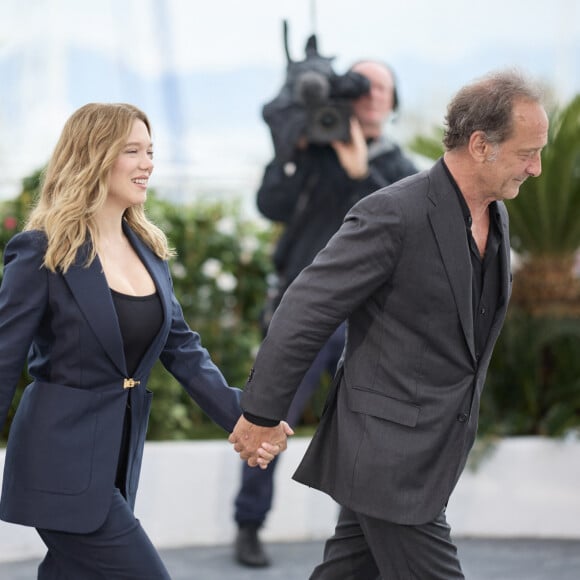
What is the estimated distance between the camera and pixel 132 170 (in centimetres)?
307

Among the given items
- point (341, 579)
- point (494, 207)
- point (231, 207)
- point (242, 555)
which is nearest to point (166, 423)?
point (242, 555)

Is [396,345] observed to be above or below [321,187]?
below

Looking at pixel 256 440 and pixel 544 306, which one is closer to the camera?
pixel 256 440

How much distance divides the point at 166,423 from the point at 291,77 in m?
1.93

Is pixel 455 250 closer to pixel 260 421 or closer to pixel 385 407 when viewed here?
pixel 385 407

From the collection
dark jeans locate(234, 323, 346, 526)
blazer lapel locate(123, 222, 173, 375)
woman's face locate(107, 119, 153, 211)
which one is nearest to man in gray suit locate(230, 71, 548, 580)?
blazer lapel locate(123, 222, 173, 375)

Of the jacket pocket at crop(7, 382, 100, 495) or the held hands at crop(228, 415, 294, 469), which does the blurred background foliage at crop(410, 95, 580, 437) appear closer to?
the held hands at crop(228, 415, 294, 469)

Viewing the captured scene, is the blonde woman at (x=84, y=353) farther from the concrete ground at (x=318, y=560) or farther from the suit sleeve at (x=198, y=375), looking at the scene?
the concrete ground at (x=318, y=560)

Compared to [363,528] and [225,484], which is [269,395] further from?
[225,484]

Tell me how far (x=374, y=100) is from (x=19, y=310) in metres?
2.36

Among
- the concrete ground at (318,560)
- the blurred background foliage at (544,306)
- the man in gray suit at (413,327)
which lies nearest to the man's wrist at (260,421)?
the man in gray suit at (413,327)

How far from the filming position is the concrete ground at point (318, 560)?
4.82 m

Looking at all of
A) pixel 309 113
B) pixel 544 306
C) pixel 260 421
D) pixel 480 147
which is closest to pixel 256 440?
pixel 260 421

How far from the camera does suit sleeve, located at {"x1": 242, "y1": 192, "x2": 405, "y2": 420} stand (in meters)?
2.82
